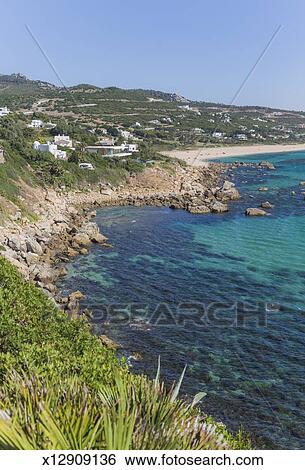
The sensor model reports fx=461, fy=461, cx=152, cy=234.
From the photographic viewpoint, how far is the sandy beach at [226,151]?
102m

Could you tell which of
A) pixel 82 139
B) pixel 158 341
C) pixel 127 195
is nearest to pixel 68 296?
pixel 158 341

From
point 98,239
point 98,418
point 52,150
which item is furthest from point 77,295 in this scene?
point 52,150

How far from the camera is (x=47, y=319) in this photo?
15.9 metres

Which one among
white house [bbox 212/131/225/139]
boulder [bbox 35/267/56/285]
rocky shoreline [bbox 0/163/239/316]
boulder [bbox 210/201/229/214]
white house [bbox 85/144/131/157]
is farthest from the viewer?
white house [bbox 212/131/225/139]

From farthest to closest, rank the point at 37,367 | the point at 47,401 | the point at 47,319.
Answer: the point at 47,319, the point at 37,367, the point at 47,401

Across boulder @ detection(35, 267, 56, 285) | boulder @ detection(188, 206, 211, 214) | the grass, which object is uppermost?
the grass

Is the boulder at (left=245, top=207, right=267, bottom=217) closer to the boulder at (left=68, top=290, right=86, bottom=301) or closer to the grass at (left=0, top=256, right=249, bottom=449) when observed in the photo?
the boulder at (left=68, top=290, right=86, bottom=301)

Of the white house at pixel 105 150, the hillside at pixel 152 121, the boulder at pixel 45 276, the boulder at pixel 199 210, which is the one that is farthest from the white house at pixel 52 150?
the hillside at pixel 152 121

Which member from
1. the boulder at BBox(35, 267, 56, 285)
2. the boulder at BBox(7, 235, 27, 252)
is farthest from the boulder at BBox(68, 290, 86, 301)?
the boulder at BBox(7, 235, 27, 252)

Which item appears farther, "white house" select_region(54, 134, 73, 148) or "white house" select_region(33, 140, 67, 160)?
"white house" select_region(54, 134, 73, 148)

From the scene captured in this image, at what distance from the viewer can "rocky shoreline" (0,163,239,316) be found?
30.0 meters

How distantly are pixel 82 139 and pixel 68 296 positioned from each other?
62.3 meters

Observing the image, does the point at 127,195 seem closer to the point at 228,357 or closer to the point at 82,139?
the point at 82,139

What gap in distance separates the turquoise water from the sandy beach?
180 ft
